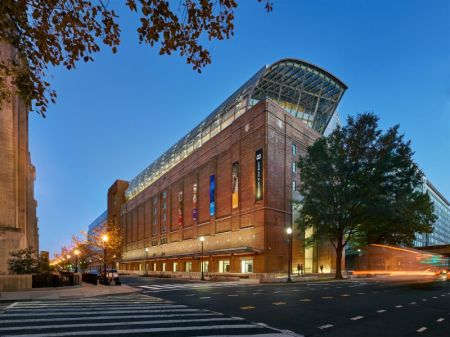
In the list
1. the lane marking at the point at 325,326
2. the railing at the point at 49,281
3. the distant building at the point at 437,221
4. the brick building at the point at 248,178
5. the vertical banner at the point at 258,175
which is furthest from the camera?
the distant building at the point at 437,221

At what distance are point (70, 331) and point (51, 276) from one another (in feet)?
61.7

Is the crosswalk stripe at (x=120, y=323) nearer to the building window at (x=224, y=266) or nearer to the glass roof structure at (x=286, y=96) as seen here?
the building window at (x=224, y=266)

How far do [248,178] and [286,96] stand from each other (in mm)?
19947

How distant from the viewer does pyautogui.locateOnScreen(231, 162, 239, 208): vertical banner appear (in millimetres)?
55406

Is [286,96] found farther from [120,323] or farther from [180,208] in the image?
[120,323]

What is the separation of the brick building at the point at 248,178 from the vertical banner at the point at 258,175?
0.13 meters

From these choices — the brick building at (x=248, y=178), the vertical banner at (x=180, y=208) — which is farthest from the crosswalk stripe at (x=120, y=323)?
the vertical banner at (x=180, y=208)

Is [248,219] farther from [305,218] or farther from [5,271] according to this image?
[5,271]

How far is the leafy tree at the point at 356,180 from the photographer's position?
43.7 meters

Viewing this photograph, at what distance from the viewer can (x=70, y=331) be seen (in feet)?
32.5

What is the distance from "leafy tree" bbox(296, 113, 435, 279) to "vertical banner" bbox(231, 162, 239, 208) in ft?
35.8

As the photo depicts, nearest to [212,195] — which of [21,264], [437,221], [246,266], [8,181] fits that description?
[246,266]

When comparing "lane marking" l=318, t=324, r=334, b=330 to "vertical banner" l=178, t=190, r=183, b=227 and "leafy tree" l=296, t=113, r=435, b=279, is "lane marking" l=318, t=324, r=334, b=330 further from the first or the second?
"vertical banner" l=178, t=190, r=183, b=227

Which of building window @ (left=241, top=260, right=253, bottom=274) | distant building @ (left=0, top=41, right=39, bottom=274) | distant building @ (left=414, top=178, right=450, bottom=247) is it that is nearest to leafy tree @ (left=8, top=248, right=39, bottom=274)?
distant building @ (left=0, top=41, right=39, bottom=274)
